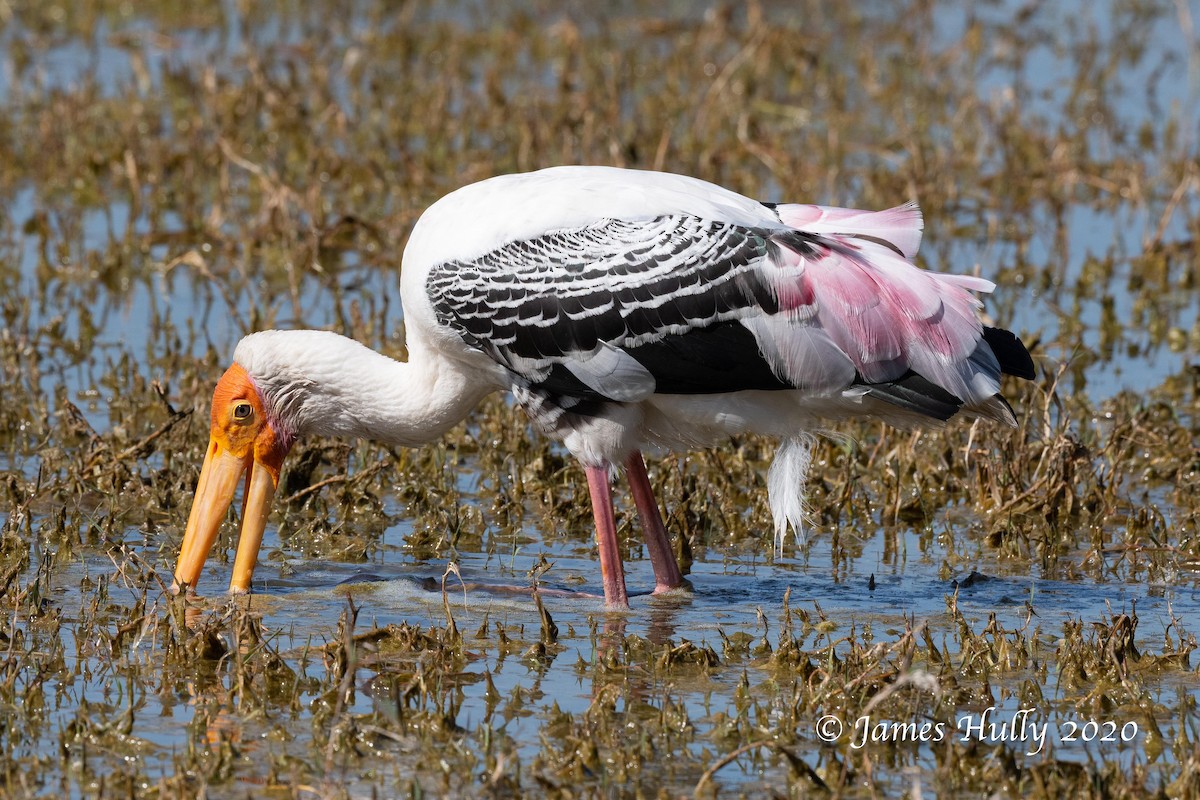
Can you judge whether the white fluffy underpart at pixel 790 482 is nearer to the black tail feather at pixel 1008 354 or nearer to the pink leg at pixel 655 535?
the pink leg at pixel 655 535

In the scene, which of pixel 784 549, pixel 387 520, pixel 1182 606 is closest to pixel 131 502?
pixel 387 520

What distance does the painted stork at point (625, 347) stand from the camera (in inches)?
227

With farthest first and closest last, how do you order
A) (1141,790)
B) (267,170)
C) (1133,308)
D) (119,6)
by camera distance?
1. (119,6)
2. (267,170)
3. (1133,308)
4. (1141,790)

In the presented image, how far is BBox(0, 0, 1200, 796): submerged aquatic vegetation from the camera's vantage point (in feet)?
15.3

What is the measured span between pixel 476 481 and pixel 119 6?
8.16 meters

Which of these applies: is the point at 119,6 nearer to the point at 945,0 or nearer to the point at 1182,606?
the point at 945,0

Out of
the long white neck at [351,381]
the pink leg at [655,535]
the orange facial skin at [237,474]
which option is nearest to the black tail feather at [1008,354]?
the pink leg at [655,535]

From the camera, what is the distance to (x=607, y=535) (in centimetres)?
597

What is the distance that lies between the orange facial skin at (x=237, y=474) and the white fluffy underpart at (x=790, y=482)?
1469mm

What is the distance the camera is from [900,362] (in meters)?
5.86

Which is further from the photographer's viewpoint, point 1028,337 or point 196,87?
point 196,87

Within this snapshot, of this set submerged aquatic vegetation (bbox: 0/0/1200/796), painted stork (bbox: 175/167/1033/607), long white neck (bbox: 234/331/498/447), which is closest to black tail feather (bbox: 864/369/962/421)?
painted stork (bbox: 175/167/1033/607)

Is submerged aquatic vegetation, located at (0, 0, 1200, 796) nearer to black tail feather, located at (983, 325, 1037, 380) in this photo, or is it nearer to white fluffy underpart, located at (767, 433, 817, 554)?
white fluffy underpart, located at (767, 433, 817, 554)

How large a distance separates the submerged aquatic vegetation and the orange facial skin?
17 cm
